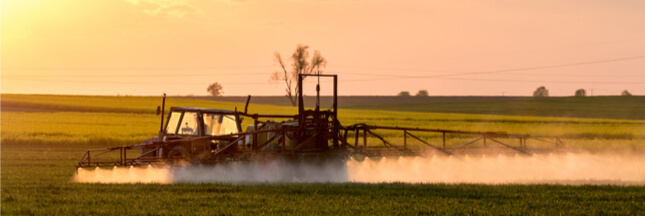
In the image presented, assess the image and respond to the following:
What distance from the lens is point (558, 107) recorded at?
8594 centimetres

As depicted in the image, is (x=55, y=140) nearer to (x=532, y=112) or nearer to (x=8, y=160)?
(x=8, y=160)

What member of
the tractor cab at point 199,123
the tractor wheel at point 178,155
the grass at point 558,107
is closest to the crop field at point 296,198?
the tractor wheel at point 178,155

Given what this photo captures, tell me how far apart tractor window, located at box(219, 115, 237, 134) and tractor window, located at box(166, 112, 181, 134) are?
1231 millimetres

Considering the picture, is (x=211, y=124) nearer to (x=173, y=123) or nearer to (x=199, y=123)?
(x=199, y=123)

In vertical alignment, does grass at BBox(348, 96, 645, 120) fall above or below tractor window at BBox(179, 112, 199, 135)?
above

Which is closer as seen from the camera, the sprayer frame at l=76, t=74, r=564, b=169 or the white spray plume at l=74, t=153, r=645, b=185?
the sprayer frame at l=76, t=74, r=564, b=169

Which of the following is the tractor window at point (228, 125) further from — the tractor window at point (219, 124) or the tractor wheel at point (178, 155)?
the tractor wheel at point (178, 155)

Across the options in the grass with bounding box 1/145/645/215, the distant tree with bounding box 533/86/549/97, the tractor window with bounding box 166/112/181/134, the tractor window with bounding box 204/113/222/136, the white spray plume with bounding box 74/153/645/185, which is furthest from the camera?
the distant tree with bounding box 533/86/549/97

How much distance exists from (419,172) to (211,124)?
5785 millimetres

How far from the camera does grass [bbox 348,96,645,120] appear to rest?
7794 cm

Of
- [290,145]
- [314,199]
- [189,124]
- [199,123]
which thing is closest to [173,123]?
[189,124]

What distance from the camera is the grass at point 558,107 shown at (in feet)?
256

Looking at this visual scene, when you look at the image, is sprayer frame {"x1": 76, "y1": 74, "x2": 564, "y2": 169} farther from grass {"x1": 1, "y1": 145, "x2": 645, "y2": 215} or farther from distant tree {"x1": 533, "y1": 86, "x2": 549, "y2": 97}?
distant tree {"x1": 533, "y1": 86, "x2": 549, "y2": 97}

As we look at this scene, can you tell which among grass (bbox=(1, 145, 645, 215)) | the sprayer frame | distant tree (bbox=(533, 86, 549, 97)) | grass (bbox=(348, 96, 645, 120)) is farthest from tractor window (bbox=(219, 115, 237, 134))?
distant tree (bbox=(533, 86, 549, 97))
